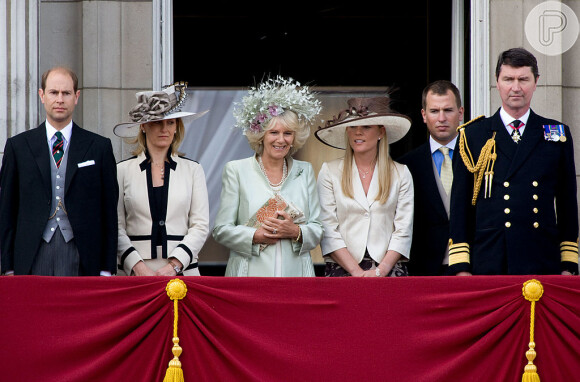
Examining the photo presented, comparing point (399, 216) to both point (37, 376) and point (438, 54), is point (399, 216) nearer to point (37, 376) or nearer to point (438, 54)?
point (37, 376)

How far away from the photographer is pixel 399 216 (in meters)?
6.16

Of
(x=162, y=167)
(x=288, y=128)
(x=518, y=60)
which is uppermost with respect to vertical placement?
(x=518, y=60)

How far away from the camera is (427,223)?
20.6 feet

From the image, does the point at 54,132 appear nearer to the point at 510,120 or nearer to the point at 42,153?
the point at 42,153

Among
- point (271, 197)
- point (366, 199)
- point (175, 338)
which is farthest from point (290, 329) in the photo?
point (366, 199)

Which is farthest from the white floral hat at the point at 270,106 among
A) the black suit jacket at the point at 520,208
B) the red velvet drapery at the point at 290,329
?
the red velvet drapery at the point at 290,329

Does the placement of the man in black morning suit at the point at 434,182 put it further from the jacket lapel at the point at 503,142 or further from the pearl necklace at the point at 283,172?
the pearl necklace at the point at 283,172

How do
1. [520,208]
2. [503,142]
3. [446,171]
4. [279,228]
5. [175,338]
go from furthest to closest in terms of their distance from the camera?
[446,171], [279,228], [503,142], [520,208], [175,338]

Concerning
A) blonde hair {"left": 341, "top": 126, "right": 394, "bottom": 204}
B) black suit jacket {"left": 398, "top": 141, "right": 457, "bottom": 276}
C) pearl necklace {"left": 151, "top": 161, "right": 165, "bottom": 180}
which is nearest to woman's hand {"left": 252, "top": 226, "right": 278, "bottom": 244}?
blonde hair {"left": 341, "top": 126, "right": 394, "bottom": 204}

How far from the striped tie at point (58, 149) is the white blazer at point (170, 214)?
544 mm

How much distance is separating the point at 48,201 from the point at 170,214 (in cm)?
83

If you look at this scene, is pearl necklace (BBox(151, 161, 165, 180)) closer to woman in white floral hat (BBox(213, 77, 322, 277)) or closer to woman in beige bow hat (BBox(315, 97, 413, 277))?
woman in white floral hat (BBox(213, 77, 322, 277))

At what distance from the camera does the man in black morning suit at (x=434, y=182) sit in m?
6.21

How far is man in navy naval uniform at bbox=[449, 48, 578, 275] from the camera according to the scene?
546cm
